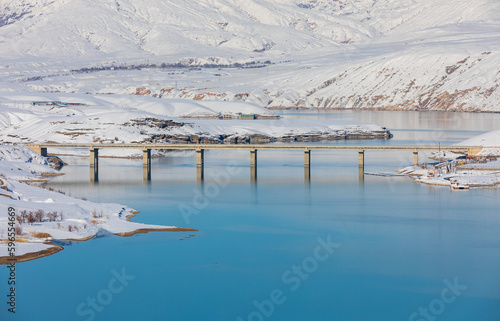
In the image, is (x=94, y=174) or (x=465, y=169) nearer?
(x=465, y=169)

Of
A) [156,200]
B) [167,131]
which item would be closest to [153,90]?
[167,131]

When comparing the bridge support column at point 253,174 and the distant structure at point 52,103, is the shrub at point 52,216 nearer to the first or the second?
the bridge support column at point 253,174

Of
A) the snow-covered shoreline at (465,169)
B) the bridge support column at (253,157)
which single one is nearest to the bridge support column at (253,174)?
the bridge support column at (253,157)

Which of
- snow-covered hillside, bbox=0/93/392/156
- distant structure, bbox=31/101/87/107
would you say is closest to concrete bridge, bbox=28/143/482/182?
snow-covered hillside, bbox=0/93/392/156

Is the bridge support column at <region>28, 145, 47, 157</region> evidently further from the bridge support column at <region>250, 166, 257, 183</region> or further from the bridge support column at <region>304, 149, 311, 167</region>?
the bridge support column at <region>304, 149, 311, 167</region>

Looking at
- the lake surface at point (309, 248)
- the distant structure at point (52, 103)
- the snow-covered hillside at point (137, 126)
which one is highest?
the distant structure at point (52, 103)

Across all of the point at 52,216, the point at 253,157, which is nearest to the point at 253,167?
the point at 253,157

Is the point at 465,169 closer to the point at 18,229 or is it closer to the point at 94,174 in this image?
the point at 94,174

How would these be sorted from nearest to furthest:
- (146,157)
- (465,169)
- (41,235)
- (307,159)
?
(41,235)
(465,169)
(307,159)
(146,157)

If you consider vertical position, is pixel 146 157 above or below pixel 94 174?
above
